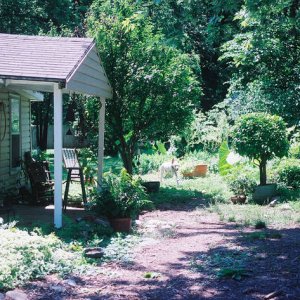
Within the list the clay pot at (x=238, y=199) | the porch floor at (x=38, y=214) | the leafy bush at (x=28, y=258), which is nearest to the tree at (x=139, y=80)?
the clay pot at (x=238, y=199)

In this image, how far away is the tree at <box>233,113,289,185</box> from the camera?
12578 millimetres

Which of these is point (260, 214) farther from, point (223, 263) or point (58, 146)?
point (58, 146)

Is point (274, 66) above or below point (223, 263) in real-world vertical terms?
above

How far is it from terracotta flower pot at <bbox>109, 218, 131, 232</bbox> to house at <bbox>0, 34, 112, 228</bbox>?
36.3 inches

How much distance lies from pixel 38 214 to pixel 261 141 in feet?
19.3

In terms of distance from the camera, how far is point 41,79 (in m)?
8.02

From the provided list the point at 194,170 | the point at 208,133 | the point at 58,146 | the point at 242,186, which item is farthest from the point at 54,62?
the point at 208,133

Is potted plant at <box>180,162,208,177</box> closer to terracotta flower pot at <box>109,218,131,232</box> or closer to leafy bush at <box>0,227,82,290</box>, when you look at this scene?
terracotta flower pot at <box>109,218,131,232</box>

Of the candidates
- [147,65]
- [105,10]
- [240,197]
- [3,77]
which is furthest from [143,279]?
[105,10]

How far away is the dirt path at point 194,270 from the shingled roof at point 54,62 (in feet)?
10.0

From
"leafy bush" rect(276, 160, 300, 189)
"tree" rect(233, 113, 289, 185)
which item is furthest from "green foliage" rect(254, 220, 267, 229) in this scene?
"leafy bush" rect(276, 160, 300, 189)

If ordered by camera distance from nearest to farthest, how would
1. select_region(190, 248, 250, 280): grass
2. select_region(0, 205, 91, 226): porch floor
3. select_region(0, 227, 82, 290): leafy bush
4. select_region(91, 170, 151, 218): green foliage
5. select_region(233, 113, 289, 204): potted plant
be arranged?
select_region(0, 227, 82, 290): leafy bush < select_region(190, 248, 250, 280): grass < select_region(91, 170, 151, 218): green foliage < select_region(0, 205, 91, 226): porch floor < select_region(233, 113, 289, 204): potted plant

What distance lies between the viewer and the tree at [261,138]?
12.6m

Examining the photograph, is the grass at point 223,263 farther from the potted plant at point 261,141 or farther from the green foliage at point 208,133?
the green foliage at point 208,133
